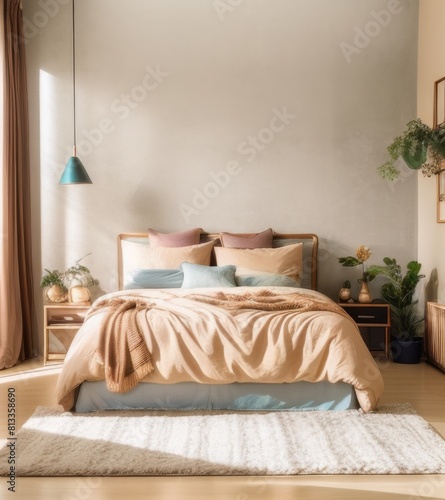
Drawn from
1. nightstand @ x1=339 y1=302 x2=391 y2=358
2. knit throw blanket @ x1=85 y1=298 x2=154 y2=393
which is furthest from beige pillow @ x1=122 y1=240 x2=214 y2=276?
knit throw blanket @ x1=85 y1=298 x2=154 y2=393

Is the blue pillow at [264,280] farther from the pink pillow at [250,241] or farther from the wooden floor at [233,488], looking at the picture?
the wooden floor at [233,488]

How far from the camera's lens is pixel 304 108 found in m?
6.04

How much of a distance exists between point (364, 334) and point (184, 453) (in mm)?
3192

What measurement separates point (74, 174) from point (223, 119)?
1.47 m

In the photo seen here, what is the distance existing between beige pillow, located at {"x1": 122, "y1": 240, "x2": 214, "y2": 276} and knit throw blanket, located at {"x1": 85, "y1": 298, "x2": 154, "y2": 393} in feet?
5.26

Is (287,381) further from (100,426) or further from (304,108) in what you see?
(304,108)

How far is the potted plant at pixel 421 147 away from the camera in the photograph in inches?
208

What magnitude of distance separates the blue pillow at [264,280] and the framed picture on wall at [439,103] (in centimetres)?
182

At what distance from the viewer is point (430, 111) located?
5660 millimetres

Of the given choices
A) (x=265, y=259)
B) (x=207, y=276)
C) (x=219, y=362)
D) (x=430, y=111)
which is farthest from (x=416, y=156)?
(x=219, y=362)

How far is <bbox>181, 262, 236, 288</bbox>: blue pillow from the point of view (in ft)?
17.3

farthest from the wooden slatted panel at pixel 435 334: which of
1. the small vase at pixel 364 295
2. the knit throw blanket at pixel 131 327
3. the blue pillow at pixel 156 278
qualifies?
the blue pillow at pixel 156 278

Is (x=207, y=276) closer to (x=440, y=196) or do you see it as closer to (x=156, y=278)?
(x=156, y=278)

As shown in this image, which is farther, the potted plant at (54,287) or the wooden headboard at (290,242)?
the wooden headboard at (290,242)
